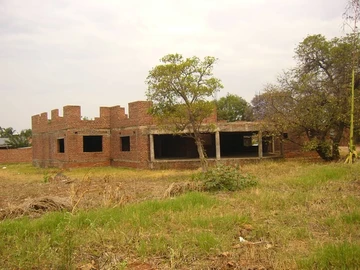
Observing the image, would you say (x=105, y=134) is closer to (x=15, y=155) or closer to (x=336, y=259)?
(x=15, y=155)

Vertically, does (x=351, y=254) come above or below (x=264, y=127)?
below

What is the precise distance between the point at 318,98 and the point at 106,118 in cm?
1269

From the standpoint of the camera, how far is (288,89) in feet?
57.4

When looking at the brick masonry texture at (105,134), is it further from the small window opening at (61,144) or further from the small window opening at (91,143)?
the small window opening at (91,143)

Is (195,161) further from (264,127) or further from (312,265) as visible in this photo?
(312,265)

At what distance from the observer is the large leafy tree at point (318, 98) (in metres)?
16.2

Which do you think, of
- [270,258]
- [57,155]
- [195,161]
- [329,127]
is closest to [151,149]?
[195,161]

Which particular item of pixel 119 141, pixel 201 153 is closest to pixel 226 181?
pixel 201 153

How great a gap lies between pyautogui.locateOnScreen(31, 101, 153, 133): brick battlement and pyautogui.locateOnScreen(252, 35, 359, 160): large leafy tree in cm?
662

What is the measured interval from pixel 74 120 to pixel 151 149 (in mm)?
5449

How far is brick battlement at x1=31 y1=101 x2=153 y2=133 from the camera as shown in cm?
1936

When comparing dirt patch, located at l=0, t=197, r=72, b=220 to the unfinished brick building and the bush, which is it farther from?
the unfinished brick building

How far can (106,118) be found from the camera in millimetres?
22188

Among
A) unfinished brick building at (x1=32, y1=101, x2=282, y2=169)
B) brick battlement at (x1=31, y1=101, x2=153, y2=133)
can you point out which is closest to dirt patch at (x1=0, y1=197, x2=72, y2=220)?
unfinished brick building at (x1=32, y1=101, x2=282, y2=169)
